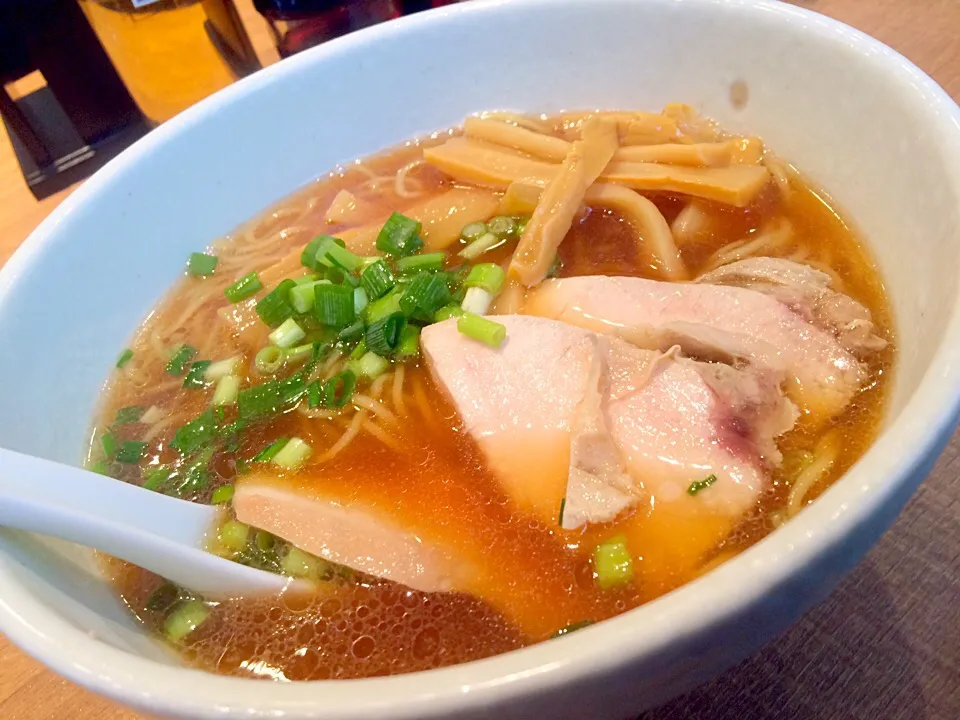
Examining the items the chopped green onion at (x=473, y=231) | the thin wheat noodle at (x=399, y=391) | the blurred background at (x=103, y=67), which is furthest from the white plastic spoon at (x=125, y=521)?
the blurred background at (x=103, y=67)

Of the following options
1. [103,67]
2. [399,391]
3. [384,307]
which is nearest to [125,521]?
[399,391]

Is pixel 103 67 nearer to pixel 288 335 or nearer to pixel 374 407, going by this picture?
pixel 288 335

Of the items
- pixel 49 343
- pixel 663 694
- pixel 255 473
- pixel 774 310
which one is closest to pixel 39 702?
pixel 255 473

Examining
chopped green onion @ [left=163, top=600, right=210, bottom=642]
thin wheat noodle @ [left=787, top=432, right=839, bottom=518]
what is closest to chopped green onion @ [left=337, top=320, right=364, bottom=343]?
chopped green onion @ [left=163, top=600, right=210, bottom=642]

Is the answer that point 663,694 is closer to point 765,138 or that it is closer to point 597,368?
point 597,368

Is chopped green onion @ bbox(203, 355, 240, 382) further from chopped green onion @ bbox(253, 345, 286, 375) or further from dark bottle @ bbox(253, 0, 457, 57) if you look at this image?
dark bottle @ bbox(253, 0, 457, 57)
